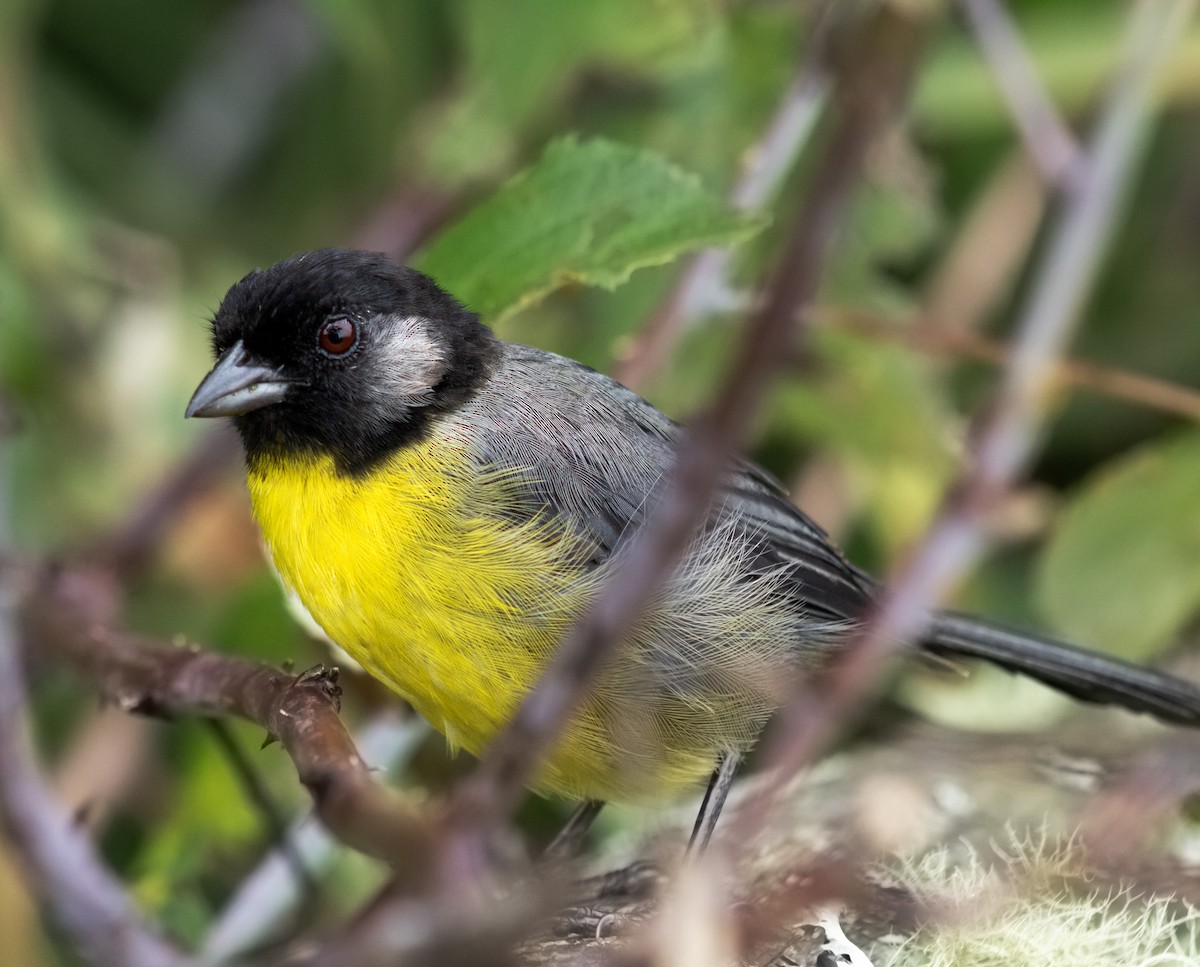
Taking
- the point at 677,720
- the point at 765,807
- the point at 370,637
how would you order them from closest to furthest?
the point at 765,807, the point at 370,637, the point at 677,720

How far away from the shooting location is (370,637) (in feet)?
8.85

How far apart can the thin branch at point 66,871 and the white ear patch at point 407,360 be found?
2.97 ft

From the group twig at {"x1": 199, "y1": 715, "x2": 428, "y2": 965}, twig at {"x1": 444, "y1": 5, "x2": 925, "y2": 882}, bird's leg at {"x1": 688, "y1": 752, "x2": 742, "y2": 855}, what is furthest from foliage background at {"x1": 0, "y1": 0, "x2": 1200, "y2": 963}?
twig at {"x1": 444, "y1": 5, "x2": 925, "y2": 882}

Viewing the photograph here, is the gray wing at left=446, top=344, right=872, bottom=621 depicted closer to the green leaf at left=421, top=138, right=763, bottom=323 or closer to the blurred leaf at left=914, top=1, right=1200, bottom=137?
the green leaf at left=421, top=138, right=763, bottom=323

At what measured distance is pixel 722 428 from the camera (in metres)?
1.08

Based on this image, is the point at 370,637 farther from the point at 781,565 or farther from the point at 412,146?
the point at 412,146

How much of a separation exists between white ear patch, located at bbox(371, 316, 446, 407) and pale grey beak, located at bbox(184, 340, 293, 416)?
0.18 m

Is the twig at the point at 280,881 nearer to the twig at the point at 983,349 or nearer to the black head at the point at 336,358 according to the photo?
the black head at the point at 336,358

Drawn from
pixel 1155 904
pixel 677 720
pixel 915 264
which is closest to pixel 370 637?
pixel 677 720

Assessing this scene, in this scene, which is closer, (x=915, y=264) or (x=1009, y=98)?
(x=1009, y=98)

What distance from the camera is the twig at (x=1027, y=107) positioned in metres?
3.30

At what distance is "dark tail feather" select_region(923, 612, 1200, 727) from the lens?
3.23 m

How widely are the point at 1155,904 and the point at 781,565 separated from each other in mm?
1029

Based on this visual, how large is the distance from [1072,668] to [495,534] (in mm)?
1341
